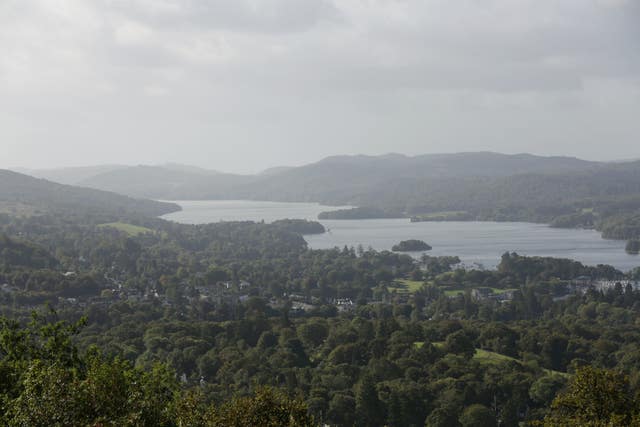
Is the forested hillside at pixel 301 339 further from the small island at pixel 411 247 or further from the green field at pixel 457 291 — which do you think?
the small island at pixel 411 247

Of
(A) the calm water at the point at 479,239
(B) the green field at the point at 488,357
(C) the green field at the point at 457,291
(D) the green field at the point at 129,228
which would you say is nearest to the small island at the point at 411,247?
(A) the calm water at the point at 479,239

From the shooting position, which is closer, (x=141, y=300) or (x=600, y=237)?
(x=141, y=300)

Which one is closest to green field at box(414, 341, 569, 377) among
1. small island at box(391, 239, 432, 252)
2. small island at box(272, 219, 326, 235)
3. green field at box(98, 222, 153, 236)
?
small island at box(391, 239, 432, 252)

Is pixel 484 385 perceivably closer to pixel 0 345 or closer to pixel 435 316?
pixel 0 345

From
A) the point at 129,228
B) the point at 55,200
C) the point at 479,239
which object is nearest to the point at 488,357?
the point at 129,228

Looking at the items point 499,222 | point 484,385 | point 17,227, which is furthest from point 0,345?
point 499,222

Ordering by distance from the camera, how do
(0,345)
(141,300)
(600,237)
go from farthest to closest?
(600,237) < (141,300) < (0,345)
